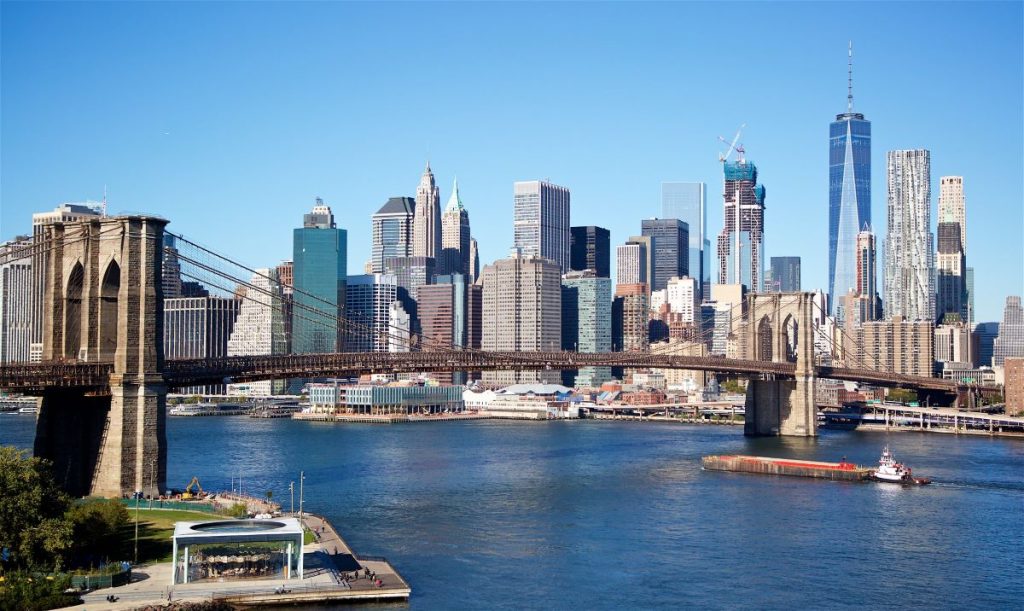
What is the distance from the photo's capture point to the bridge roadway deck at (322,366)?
38875mm

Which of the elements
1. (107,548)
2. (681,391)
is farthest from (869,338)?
(107,548)

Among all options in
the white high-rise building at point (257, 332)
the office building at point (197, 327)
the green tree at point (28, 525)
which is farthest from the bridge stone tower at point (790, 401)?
the white high-rise building at point (257, 332)

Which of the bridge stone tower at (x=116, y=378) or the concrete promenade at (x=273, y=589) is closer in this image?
the concrete promenade at (x=273, y=589)

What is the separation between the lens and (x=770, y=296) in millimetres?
101438

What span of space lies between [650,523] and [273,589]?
17239mm

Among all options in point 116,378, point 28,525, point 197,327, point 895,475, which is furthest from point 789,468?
point 197,327

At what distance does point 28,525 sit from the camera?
3064cm

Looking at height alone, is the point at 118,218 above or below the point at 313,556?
above

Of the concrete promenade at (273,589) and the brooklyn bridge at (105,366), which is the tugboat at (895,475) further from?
the concrete promenade at (273,589)

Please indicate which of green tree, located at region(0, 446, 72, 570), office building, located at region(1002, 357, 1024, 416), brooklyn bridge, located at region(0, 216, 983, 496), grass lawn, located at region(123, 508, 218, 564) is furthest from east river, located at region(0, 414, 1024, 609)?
office building, located at region(1002, 357, 1024, 416)

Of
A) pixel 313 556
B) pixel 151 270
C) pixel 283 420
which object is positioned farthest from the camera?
pixel 283 420

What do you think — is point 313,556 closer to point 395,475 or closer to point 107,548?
point 107,548

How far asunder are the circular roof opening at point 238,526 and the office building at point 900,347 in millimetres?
150790

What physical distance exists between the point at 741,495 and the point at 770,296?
51.6 meters
